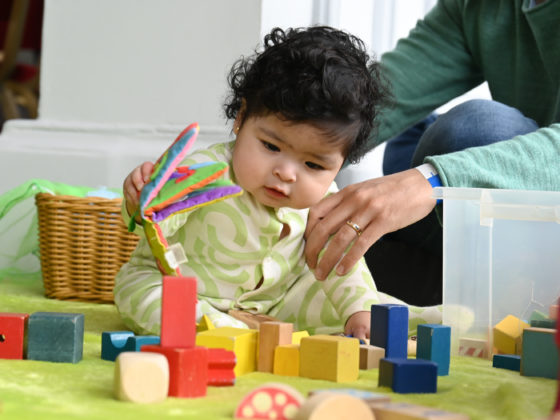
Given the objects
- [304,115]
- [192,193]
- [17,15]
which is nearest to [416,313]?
[304,115]

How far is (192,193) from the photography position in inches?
33.0

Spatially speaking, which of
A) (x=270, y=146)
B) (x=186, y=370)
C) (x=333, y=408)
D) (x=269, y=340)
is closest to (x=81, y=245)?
(x=270, y=146)

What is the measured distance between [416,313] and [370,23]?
104cm

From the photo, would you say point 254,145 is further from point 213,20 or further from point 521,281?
point 213,20

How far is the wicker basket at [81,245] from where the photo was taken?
1.36 m

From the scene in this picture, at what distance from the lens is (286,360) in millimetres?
805

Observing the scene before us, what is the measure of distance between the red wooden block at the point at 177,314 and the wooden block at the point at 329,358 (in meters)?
0.15

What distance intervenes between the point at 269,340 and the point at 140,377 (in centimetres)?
22

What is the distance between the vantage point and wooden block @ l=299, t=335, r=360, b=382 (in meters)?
0.77

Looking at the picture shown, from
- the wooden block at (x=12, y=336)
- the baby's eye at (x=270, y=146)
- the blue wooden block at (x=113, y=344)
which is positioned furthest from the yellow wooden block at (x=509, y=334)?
the wooden block at (x=12, y=336)

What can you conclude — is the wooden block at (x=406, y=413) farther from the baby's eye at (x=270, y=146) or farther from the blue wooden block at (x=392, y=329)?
the baby's eye at (x=270, y=146)

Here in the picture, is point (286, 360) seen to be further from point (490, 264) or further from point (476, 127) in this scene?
point (476, 127)

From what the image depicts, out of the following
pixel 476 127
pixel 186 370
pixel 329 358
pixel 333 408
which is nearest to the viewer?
pixel 333 408

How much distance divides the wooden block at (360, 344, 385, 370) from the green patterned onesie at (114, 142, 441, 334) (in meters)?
0.22
